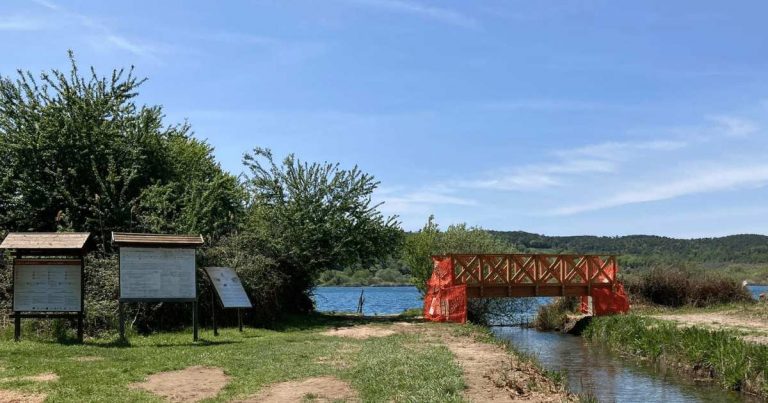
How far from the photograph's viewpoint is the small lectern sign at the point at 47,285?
53.0ft

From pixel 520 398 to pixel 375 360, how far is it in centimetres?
363

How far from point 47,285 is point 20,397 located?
298 inches

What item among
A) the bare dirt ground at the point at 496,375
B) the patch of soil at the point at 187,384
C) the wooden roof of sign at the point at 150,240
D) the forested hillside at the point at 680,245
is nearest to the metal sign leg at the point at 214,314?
the wooden roof of sign at the point at 150,240

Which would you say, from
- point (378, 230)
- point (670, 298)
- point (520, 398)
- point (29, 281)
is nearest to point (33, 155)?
point (29, 281)

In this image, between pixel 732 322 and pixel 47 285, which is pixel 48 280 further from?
pixel 732 322

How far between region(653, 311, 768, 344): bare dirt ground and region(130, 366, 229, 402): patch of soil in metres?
Answer: 14.4

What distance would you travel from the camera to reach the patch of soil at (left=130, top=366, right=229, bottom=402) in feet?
32.6

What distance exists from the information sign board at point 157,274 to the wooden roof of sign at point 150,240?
166mm

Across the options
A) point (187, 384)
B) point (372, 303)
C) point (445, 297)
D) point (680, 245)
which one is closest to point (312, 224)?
point (445, 297)

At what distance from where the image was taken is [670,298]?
110ft

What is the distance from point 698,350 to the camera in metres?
16.8

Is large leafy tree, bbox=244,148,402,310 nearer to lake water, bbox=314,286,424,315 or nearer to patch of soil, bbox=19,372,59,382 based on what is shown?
lake water, bbox=314,286,424,315

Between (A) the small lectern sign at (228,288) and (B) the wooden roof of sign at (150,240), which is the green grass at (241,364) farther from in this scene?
(B) the wooden roof of sign at (150,240)

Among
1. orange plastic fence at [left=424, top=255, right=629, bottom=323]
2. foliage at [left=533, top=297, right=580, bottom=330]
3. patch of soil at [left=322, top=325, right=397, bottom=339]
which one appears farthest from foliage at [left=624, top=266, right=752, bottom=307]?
patch of soil at [left=322, top=325, right=397, bottom=339]
